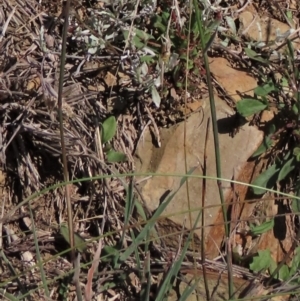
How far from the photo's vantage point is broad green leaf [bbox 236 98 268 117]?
2.29 m

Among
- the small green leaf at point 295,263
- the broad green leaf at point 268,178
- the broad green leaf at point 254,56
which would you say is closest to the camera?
the small green leaf at point 295,263

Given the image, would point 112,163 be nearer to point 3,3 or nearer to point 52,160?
point 52,160

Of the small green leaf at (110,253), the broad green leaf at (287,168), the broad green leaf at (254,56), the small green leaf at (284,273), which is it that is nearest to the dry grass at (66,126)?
the small green leaf at (110,253)

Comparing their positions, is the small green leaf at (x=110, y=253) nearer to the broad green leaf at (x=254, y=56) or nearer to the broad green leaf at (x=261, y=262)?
the broad green leaf at (x=261, y=262)

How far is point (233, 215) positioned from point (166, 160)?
0.31 metres

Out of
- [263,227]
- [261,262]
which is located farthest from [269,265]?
[263,227]

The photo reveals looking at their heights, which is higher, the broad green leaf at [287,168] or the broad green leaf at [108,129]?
the broad green leaf at [287,168]

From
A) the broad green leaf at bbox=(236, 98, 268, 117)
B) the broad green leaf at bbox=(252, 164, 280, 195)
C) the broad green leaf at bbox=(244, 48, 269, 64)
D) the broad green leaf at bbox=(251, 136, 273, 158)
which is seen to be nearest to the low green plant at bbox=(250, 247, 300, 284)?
the broad green leaf at bbox=(252, 164, 280, 195)

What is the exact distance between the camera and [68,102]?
222cm

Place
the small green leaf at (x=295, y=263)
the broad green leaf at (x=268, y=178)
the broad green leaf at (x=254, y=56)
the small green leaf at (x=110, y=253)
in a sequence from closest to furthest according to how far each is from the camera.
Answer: the small green leaf at (x=110, y=253)
the small green leaf at (x=295, y=263)
the broad green leaf at (x=268, y=178)
the broad green leaf at (x=254, y=56)

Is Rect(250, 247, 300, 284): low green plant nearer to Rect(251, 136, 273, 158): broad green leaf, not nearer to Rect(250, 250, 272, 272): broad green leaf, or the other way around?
Rect(250, 250, 272, 272): broad green leaf

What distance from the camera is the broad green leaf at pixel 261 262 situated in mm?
2250

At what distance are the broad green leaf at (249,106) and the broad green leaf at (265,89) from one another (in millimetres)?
35

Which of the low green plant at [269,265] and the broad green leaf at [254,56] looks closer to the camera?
the low green plant at [269,265]
